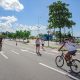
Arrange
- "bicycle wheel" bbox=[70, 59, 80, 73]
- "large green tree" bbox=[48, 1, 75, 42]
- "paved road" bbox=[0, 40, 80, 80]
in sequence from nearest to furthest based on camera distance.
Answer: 1. "paved road" bbox=[0, 40, 80, 80]
2. "bicycle wheel" bbox=[70, 59, 80, 73]
3. "large green tree" bbox=[48, 1, 75, 42]

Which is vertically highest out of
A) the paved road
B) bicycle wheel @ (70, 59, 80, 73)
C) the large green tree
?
the large green tree

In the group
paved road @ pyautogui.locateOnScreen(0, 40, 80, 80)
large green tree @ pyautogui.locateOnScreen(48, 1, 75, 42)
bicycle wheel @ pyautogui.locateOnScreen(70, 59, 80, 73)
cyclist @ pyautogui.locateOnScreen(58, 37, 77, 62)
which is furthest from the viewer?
large green tree @ pyautogui.locateOnScreen(48, 1, 75, 42)

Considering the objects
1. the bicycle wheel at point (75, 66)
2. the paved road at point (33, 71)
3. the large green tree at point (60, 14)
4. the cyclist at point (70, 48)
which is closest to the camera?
the paved road at point (33, 71)

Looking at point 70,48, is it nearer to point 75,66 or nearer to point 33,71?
point 75,66

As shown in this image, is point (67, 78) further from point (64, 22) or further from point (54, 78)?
point (64, 22)

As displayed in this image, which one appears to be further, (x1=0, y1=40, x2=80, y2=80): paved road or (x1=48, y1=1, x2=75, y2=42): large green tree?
(x1=48, y1=1, x2=75, y2=42): large green tree

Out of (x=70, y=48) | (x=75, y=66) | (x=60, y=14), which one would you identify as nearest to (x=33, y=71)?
(x=75, y=66)

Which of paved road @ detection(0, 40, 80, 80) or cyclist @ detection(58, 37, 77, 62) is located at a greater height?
cyclist @ detection(58, 37, 77, 62)

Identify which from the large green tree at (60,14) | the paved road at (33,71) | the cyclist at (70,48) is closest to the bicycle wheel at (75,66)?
the paved road at (33,71)

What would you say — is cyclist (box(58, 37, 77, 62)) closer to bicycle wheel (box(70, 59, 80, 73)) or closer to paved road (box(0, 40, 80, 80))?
bicycle wheel (box(70, 59, 80, 73))

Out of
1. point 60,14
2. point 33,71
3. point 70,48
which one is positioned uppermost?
point 60,14

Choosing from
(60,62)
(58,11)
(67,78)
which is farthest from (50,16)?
(67,78)

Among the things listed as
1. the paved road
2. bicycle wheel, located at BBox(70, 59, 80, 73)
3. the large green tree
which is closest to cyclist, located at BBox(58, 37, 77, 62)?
bicycle wheel, located at BBox(70, 59, 80, 73)

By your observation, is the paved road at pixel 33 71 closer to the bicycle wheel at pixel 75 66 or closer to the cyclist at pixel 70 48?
the bicycle wheel at pixel 75 66
